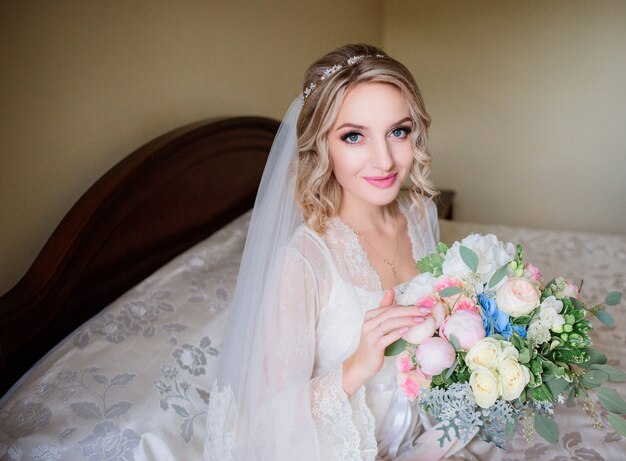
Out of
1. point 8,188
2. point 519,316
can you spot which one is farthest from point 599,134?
point 8,188

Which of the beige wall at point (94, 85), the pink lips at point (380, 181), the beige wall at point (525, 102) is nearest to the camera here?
the pink lips at point (380, 181)

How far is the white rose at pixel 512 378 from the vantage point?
1.07 metres

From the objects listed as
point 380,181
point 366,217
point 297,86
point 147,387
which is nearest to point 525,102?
point 297,86

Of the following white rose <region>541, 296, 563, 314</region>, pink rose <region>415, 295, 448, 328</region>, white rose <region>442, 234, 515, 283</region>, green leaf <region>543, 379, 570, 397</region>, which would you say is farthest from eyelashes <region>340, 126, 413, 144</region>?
green leaf <region>543, 379, 570, 397</region>

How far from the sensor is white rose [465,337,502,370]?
1093 millimetres

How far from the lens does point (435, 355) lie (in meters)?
1.11

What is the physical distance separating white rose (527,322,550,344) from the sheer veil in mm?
613

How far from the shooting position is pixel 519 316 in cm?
116

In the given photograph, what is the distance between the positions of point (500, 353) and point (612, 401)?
0.87ft

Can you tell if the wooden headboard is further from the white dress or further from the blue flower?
the blue flower

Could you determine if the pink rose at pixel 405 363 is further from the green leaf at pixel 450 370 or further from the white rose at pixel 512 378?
the white rose at pixel 512 378

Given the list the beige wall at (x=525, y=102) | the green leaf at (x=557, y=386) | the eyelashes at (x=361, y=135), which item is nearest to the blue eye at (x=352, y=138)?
the eyelashes at (x=361, y=135)

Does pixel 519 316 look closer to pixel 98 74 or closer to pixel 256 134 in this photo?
pixel 98 74

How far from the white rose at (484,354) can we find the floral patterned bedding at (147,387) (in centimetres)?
67
